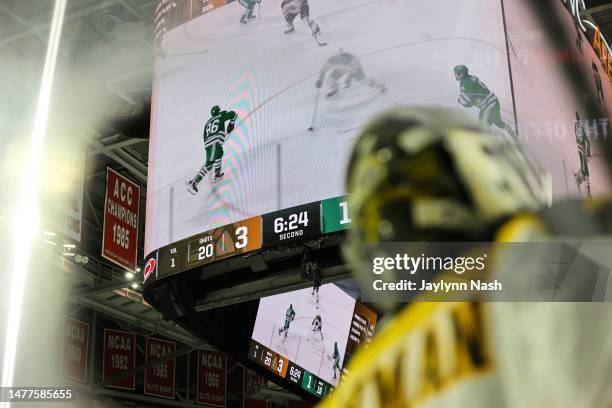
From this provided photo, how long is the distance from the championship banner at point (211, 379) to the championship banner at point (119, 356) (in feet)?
7.90

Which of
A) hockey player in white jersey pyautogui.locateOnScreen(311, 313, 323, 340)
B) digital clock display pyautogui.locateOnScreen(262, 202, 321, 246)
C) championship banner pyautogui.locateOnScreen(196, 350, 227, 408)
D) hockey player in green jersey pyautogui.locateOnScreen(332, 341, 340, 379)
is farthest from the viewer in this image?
championship banner pyautogui.locateOnScreen(196, 350, 227, 408)

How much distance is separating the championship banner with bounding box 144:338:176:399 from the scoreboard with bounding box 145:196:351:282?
40.3ft

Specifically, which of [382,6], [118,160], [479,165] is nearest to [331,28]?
[382,6]

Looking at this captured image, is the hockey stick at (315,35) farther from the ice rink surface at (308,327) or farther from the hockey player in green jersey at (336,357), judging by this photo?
the hockey player in green jersey at (336,357)

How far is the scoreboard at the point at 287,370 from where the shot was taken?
10.1 m

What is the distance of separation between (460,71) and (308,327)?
17.3 feet

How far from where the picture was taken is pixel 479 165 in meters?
0.90

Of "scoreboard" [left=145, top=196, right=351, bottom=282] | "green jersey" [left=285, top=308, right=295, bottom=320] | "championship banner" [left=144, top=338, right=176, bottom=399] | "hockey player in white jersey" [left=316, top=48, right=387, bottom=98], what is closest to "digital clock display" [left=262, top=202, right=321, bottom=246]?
"scoreboard" [left=145, top=196, right=351, bottom=282]

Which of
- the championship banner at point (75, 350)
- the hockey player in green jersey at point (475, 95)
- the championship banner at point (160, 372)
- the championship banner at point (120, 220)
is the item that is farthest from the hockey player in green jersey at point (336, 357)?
the championship banner at point (160, 372)

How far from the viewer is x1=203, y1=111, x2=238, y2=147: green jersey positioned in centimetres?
735

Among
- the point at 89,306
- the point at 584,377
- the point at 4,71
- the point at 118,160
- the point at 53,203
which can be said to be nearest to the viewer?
the point at 584,377

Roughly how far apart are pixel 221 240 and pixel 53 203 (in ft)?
16.9

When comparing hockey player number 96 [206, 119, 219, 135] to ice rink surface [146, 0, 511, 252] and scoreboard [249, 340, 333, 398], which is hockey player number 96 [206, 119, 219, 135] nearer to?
ice rink surface [146, 0, 511, 252]

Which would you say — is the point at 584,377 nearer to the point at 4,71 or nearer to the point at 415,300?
the point at 415,300
